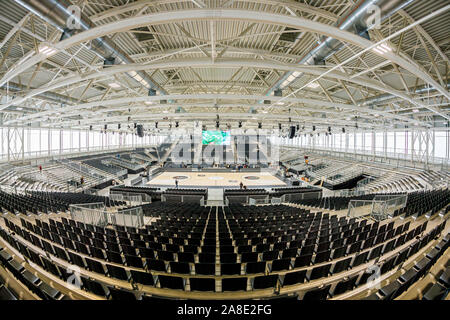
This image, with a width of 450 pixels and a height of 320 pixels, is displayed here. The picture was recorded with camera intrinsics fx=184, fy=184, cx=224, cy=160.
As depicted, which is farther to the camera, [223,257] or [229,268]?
[223,257]

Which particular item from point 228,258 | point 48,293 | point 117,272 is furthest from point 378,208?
point 48,293

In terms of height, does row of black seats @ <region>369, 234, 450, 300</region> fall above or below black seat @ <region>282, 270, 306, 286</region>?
above

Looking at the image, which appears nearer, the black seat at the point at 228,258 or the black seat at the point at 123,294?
the black seat at the point at 123,294

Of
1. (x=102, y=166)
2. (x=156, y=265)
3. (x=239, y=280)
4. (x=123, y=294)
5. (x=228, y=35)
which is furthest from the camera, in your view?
(x=102, y=166)

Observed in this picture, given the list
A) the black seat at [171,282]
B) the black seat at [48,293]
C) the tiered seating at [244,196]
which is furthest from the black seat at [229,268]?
the tiered seating at [244,196]

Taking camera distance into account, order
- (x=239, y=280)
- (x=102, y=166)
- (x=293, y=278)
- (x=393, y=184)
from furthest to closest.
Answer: (x=102, y=166) → (x=393, y=184) → (x=293, y=278) → (x=239, y=280)

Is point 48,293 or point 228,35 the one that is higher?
point 228,35

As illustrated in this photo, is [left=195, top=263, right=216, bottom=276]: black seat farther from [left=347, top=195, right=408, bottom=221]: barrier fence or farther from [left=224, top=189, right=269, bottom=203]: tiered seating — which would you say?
[left=224, top=189, right=269, bottom=203]: tiered seating

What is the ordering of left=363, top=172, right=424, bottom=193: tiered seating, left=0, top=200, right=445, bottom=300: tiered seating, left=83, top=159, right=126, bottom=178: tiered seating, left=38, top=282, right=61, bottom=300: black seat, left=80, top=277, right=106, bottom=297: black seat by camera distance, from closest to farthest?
1. left=38, top=282, right=61, bottom=300: black seat
2. left=80, top=277, right=106, bottom=297: black seat
3. left=0, top=200, right=445, bottom=300: tiered seating
4. left=363, top=172, right=424, bottom=193: tiered seating
5. left=83, top=159, right=126, bottom=178: tiered seating

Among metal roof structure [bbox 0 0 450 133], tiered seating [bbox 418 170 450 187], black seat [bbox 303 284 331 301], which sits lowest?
black seat [bbox 303 284 331 301]

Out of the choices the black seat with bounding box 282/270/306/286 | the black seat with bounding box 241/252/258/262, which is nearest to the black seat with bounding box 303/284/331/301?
the black seat with bounding box 282/270/306/286

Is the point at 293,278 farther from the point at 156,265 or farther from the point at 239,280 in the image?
the point at 156,265

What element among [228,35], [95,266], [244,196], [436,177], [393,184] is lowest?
[244,196]

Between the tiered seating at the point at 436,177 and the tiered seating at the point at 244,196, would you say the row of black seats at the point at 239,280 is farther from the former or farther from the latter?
the tiered seating at the point at 436,177
